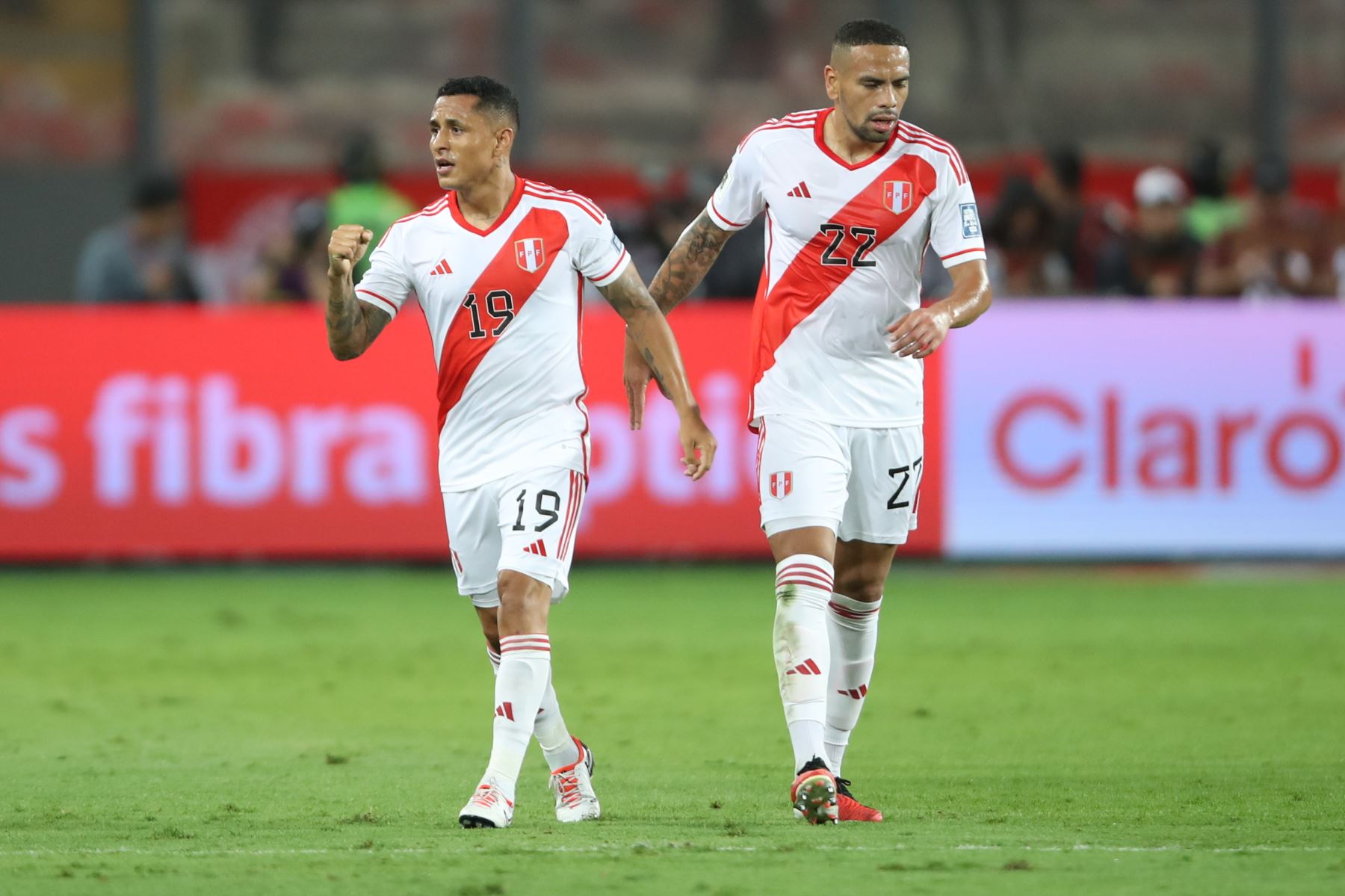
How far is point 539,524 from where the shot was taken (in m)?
6.79

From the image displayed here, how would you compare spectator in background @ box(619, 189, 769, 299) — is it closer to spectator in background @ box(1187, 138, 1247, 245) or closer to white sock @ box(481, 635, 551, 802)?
spectator in background @ box(1187, 138, 1247, 245)

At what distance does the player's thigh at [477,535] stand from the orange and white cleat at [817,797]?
3.83ft

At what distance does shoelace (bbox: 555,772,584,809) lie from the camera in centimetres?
688

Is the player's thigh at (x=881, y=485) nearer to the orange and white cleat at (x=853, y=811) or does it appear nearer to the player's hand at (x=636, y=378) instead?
the player's hand at (x=636, y=378)

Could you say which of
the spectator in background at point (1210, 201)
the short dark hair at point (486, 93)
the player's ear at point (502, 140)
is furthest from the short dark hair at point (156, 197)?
the player's ear at point (502, 140)

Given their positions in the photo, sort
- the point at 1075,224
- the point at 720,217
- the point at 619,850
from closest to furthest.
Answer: the point at 619,850 → the point at 720,217 → the point at 1075,224

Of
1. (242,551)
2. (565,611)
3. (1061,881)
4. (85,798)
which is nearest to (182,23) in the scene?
(242,551)

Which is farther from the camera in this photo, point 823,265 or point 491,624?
point 823,265

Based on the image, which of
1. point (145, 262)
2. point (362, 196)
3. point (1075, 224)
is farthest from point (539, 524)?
point (362, 196)

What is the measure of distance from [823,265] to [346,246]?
1643 millimetres

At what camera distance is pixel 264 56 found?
20.7 metres

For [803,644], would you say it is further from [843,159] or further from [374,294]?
[374,294]

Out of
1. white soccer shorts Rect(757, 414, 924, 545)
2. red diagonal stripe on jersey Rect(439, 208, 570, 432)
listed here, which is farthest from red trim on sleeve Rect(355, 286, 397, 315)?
white soccer shorts Rect(757, 414, 924, 545)

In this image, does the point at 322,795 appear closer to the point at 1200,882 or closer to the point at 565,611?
the point at 1200,882
